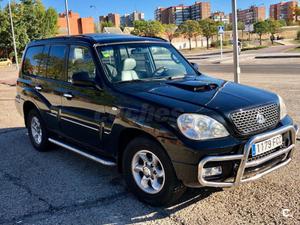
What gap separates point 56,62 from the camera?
5707mm

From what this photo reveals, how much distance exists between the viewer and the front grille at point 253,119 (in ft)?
12.3

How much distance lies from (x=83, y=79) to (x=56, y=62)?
1.19 meters

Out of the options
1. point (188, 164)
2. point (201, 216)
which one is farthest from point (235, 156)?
point (201, 216)

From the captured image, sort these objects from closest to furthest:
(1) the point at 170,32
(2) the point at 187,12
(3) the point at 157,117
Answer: (3) the point at 157,117, (1) the point at 170,32, (2) the point at 187,12

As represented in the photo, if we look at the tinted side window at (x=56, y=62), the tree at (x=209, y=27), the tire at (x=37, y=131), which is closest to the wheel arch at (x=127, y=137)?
the tinted side window at (x=56, y=62)

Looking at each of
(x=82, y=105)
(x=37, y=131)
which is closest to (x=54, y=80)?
(x=82, y=105)

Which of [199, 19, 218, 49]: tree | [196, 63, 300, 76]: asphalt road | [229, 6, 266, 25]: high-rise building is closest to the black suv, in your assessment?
[196, 63, 300, 76]: asphalt road

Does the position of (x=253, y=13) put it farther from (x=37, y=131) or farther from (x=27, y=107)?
(x=37, y=131)

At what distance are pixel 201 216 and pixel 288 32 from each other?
94.1 m

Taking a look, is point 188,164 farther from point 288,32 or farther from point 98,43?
point 288,32

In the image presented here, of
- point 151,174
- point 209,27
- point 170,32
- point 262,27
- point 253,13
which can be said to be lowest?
point 151,174

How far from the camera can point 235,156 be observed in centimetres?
358

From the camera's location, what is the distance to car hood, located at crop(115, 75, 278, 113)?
388 centimetres

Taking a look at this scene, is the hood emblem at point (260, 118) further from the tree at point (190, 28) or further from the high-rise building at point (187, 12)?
the high-rise building at point (187, 12)
